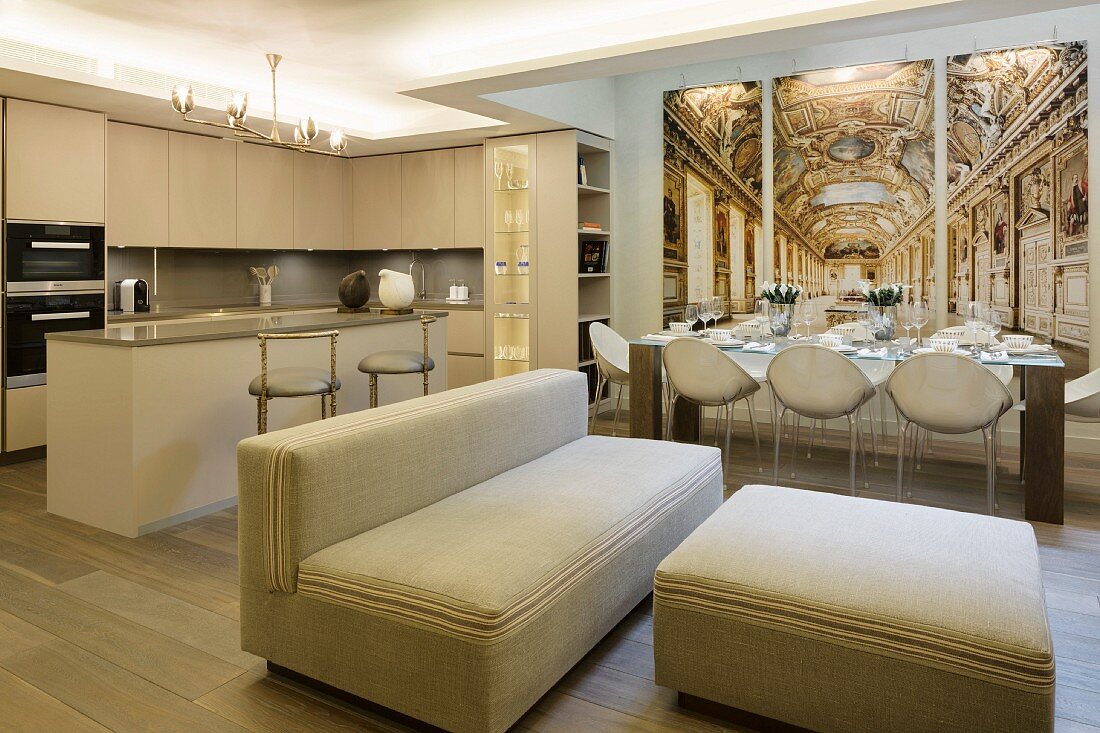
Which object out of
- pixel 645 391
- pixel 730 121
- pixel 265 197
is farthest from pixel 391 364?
pixel 730 121

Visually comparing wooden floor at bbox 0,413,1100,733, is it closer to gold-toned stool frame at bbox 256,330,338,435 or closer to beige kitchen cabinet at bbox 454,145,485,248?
gold-toned stool frame at bbox 256,330,338,435

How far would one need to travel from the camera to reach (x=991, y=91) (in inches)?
212

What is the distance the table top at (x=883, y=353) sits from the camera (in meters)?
3.88

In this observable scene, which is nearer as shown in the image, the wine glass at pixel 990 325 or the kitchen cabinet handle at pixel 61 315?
the wine glass at pixel 990 325

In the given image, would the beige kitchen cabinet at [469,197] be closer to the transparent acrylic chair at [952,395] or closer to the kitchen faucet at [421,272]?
the kitchen faucet at [421,272]

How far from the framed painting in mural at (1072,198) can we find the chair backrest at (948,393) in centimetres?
215

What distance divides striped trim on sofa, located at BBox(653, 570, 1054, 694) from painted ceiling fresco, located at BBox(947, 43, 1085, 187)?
460 cm

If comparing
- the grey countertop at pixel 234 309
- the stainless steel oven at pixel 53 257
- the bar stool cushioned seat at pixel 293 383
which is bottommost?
the bar stool cushioned seat at pixel 293 383

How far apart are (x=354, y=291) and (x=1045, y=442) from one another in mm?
4005

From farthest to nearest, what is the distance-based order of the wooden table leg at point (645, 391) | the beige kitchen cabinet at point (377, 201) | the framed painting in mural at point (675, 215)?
the beige kitchen cabinet at point (377, 201) → the framed painting in mural at point (675, 215) → the wooden table leg at point (645, 391)

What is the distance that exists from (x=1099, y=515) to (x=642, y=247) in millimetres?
3904

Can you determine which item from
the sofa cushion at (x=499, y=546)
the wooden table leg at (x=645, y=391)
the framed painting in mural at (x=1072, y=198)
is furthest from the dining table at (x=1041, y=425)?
the sofa cushion at (x=499, y=546)

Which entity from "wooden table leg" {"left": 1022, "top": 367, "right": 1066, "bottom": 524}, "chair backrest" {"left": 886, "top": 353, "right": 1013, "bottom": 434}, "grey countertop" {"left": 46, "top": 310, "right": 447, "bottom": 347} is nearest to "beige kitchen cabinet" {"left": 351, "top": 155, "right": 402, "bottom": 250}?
"grey countertop" {"left": 46, "top": 310, "right": 447, "bottom": 347}

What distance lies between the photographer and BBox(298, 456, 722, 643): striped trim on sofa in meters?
1.93
